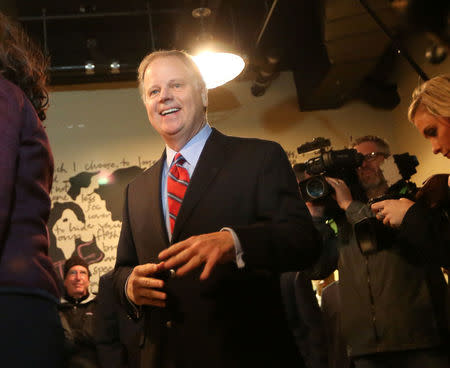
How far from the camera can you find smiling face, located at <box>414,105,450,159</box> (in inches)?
82.2

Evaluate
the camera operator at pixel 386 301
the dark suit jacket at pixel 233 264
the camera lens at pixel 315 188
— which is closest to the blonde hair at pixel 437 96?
the camera operator at pixel 386 301

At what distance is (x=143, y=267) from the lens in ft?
4.07

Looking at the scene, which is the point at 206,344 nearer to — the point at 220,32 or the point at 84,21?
the point at 220,32

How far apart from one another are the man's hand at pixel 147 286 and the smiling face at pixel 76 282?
296 cm

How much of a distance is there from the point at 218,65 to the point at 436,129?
2.06m

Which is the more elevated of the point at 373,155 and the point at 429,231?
the point at 373,155

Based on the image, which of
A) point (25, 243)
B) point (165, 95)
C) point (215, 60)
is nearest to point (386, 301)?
point (165, 95)

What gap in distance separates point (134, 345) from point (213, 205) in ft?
5.79

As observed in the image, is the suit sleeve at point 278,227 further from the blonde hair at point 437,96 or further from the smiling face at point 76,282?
the smiling face at point 76,282

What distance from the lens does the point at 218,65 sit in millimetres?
3898

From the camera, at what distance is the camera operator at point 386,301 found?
2146 mm

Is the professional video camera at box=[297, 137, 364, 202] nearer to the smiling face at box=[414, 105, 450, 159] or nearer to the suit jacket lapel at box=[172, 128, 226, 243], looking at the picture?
the smiling face at box=[414, 105, 450, 159]

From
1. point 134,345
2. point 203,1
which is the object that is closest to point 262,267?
point 134,345

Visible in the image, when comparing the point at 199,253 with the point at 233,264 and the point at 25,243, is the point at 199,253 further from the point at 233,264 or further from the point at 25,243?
the point at 25,243
